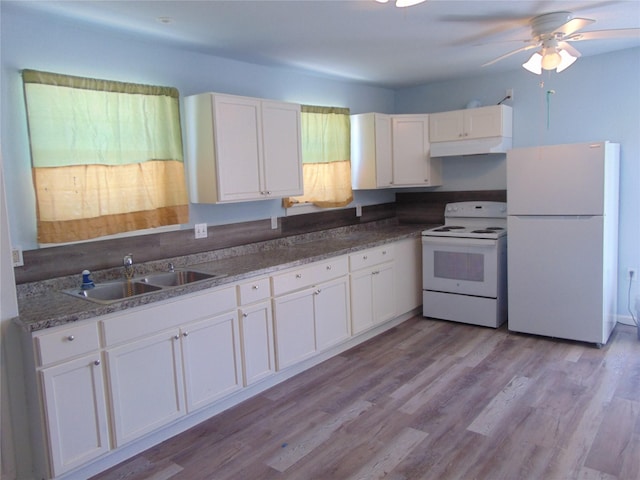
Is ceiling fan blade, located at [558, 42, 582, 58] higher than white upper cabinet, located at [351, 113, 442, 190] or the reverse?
higher

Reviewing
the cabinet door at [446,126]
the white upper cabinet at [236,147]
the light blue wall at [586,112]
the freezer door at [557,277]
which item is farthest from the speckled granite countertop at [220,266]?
the light blue wall at [586,112]

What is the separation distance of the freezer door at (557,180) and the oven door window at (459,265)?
1.87 feet

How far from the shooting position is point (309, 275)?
3490 mm

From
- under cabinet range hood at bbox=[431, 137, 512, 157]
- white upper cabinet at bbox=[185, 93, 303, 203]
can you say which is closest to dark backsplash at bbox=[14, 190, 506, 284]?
white upper cabinet at bbox=[185, 93, 303, 203]

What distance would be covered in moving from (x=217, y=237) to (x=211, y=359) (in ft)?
3.43

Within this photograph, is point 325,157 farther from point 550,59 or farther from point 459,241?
point 550,59

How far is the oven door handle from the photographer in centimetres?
424

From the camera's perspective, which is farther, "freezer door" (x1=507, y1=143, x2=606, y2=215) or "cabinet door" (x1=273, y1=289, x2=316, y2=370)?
"freezer door" (x1=507, y1=143, x2=606, y2=215)

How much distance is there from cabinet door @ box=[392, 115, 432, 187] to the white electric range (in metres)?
0.61

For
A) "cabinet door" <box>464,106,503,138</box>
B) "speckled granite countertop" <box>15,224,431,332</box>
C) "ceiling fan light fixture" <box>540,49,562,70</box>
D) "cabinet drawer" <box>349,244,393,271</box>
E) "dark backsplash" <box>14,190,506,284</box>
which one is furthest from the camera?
"cabinet door" <box>464,106,503,138</box>

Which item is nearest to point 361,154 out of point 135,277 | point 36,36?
point 135,277

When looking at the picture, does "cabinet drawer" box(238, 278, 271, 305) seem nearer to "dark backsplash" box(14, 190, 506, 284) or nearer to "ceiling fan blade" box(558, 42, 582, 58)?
"dark backsplash" box(14, 190, 506, 284)

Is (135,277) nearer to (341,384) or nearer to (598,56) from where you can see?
(341,384)

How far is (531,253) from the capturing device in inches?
157
